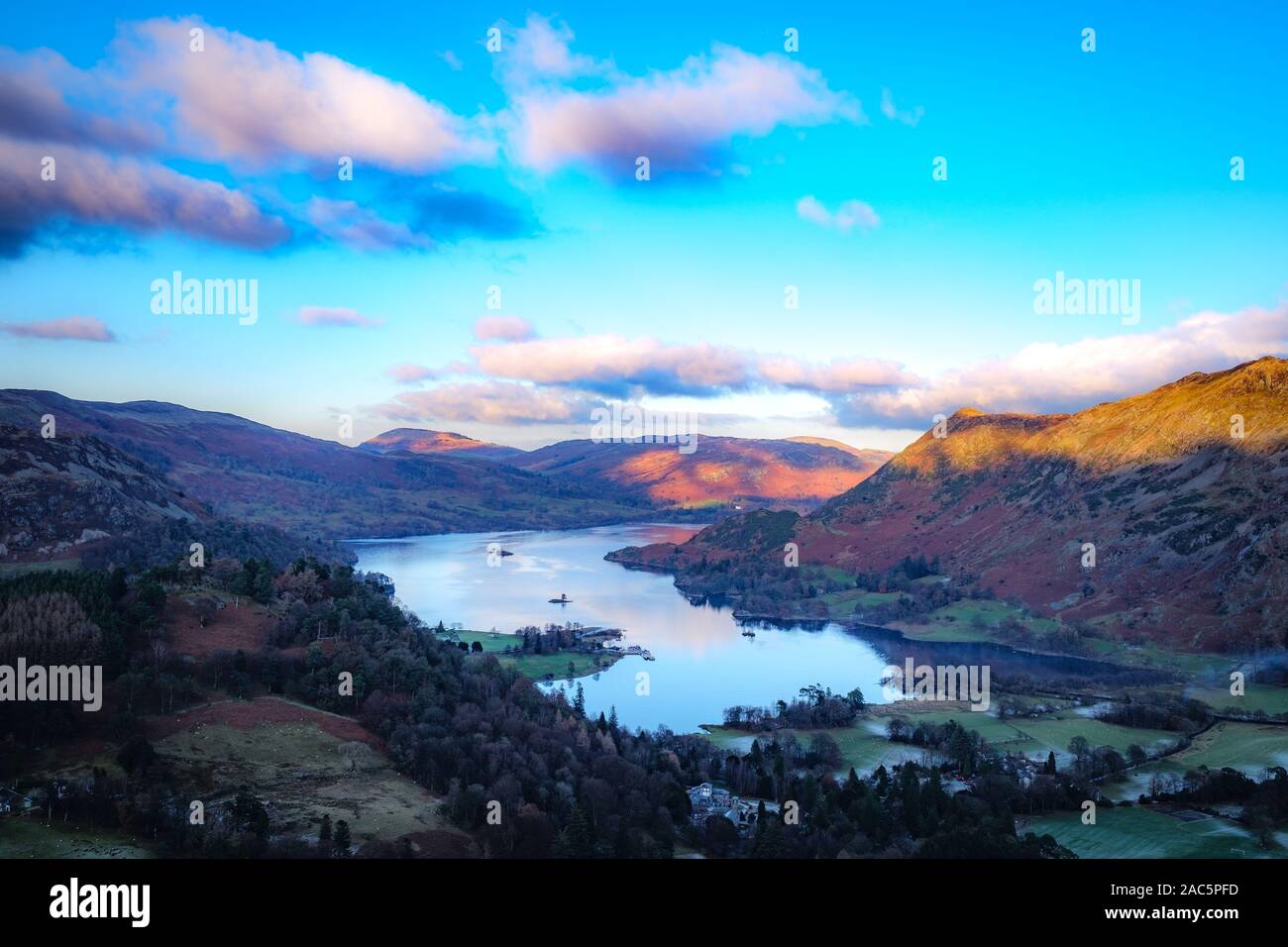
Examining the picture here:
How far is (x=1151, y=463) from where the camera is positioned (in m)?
101

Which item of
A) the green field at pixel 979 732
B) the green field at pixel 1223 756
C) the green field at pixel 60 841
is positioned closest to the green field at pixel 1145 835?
the green field at pixel 1223 756

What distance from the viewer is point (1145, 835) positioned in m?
35.5

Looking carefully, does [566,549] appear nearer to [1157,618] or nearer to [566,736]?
[1157,618]

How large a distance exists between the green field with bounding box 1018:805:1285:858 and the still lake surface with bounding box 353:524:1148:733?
2418 centimetres

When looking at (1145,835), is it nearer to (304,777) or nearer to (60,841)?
(304,777)

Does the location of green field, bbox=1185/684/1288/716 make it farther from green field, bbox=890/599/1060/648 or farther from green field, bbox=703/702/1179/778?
green field, bbox=890/599/1060/648

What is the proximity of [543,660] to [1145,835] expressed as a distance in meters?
48.1

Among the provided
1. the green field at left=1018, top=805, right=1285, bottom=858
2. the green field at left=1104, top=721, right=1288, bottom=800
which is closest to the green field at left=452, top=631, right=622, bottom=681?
the green field at left=1104, top=721, right=1288, bottom=800

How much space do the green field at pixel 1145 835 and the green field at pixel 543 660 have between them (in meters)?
40.0

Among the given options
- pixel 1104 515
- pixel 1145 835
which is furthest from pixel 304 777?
pixel 1104 515

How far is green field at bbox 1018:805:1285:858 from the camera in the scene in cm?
3325

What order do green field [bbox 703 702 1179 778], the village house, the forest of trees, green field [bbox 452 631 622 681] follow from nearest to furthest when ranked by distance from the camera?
the forest of trees, the village house, green field [bbox 703 702 1179 778], green field [bbox 452 631 622 681]

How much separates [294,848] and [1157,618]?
260 feet
